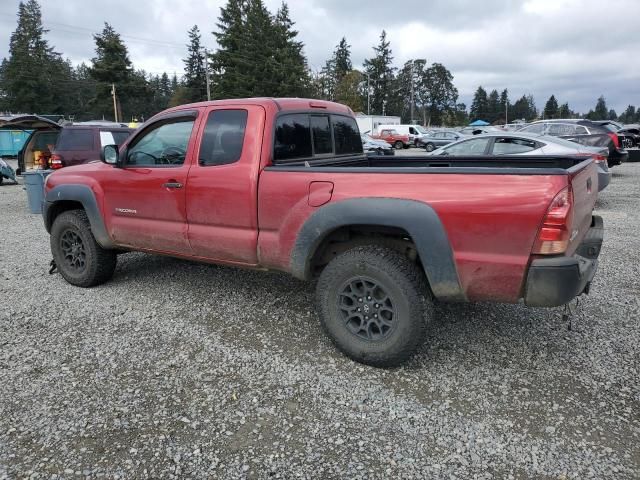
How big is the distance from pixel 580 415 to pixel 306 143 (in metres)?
2.86

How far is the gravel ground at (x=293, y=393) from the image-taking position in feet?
8.05

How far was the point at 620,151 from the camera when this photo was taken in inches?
502

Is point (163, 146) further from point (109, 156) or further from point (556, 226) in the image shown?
point (556, 226)

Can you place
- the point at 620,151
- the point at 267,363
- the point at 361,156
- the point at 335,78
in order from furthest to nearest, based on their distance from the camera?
1. the point at 335,78
2. the point at 620,151
3. the point at 361,156
4. the point at 267,363

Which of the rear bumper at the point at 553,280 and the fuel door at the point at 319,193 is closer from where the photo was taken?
the rear bumper at the point at 553,280

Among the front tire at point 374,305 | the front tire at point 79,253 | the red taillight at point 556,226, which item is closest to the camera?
the red taillight at point 556,226

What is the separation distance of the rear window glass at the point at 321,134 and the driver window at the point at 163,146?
108cm

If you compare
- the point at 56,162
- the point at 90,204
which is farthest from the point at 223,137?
the point at 56,162

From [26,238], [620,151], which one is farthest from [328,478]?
[620,151]

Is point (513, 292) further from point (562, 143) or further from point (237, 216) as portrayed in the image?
point (562, 143)

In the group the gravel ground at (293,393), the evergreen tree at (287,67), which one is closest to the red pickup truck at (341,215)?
the gravel ground at (293,393)

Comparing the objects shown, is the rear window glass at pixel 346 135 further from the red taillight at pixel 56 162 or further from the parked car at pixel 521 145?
the red taillight at pixel 56 162

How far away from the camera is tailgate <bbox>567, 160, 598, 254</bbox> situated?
2.78 metres

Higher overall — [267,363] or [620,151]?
[620,151]
